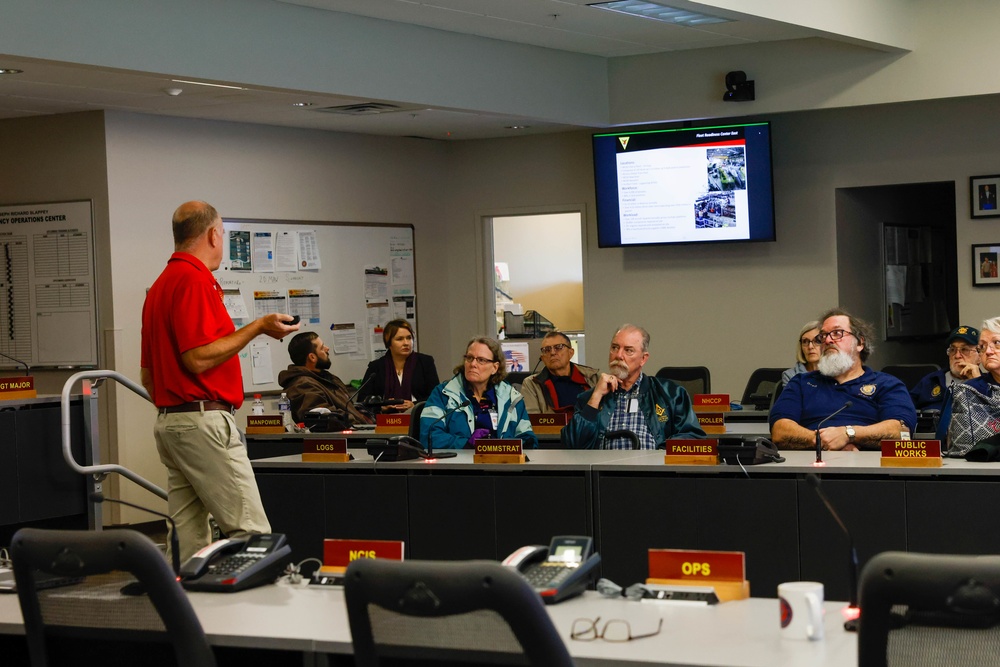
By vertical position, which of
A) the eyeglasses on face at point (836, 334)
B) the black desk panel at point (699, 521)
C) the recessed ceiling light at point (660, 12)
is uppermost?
the recessed ceiling light at point (660, 12)

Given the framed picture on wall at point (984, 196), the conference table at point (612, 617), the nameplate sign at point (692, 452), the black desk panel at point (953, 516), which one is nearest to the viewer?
the conference table at point (612, 617)

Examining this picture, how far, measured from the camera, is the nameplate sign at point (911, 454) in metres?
4.52

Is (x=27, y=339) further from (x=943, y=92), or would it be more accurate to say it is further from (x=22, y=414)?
(x=943, y=92)

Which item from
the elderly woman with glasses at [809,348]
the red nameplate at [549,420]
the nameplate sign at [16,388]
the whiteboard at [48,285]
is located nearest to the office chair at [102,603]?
the nameplate sign at [16,388]

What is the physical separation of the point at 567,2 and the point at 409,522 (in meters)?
3.22

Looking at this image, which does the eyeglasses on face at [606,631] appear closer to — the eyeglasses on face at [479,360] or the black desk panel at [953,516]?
the black desk panel at [953,516]

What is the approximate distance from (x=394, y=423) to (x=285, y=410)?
86.3 inches

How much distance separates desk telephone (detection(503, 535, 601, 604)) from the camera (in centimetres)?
269

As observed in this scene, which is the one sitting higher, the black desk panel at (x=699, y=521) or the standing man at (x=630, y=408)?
the standing man at (x=630, y=408)

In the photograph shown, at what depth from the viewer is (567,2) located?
7.09m

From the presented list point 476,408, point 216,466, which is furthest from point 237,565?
point 476,408

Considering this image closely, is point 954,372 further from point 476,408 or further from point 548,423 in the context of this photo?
point 476,408

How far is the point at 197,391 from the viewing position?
419 centimetres

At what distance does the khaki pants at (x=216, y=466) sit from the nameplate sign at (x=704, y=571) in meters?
1.69
